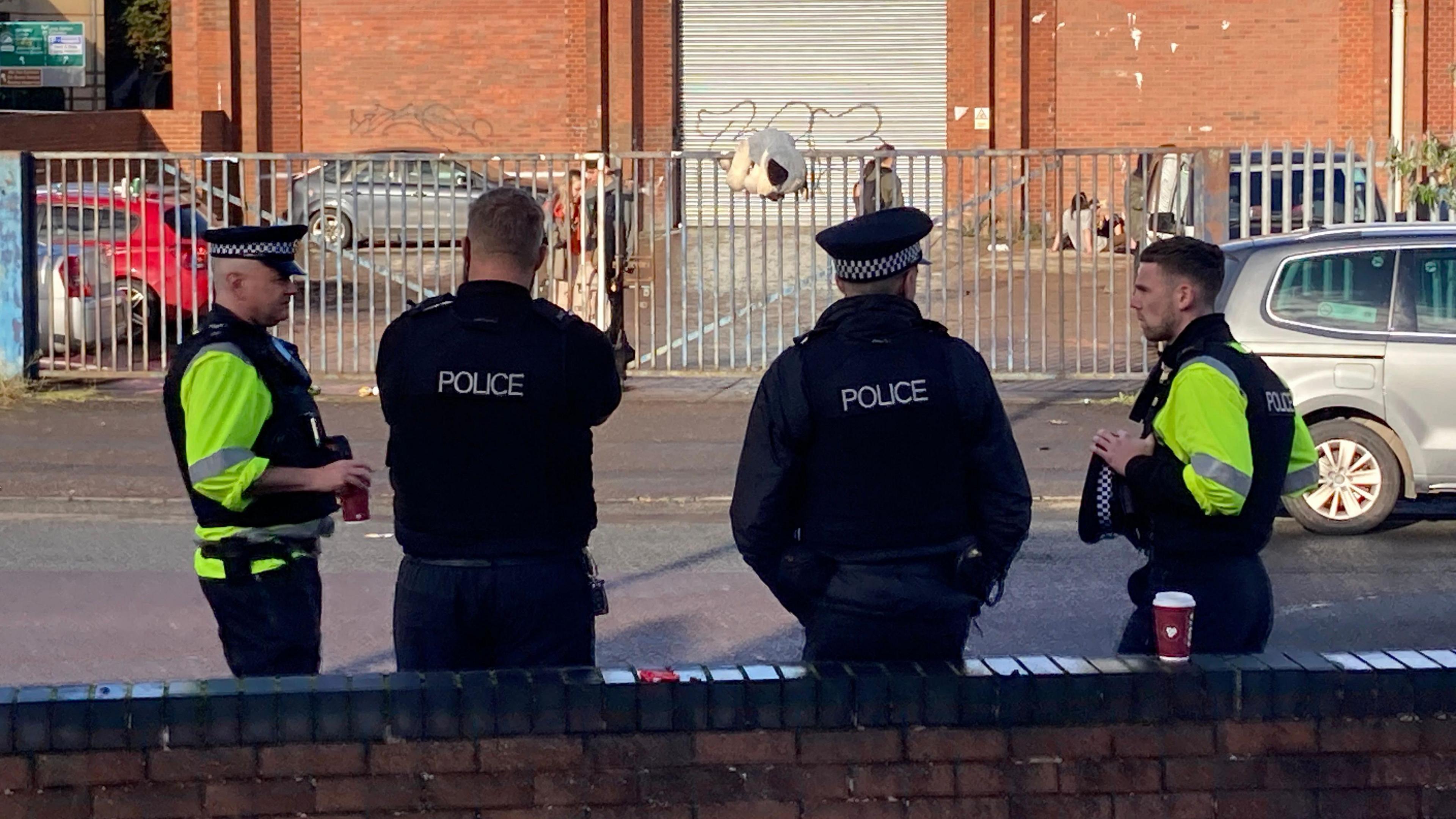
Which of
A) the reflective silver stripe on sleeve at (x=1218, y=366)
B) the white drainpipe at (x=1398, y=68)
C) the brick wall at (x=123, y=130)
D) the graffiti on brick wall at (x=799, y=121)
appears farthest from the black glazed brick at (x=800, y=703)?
the brick wall at (x=123, y=130)

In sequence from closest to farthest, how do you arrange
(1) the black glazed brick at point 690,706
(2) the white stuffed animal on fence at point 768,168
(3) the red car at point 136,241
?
(1) the black glazed brick at point 690,706
(2) the white stuffed animal on fence at point 768,168
(3) the red car at point 136,241

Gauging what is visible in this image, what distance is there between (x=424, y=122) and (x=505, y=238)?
26.9 meters

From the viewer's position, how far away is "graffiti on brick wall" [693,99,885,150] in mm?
30500

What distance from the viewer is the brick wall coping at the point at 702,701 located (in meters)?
3.94

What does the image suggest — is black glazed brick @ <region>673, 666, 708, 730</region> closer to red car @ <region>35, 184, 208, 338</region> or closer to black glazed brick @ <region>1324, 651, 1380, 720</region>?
black glazed brick @ <region>1324, 651, 1380, 720</region>

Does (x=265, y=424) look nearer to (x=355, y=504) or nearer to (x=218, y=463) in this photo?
(x=218, y=463)

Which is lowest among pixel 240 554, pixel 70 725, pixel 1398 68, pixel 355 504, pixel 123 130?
pixel 70 725

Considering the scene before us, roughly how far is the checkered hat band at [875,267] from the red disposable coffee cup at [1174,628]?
40.3 inches

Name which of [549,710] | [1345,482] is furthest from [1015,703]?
[1345,482]

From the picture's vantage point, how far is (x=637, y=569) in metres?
9.68

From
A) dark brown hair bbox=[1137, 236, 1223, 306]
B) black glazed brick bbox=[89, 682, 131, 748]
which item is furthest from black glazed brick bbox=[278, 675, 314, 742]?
dark brown hair bbox=[1137, 236, 1223, 306]

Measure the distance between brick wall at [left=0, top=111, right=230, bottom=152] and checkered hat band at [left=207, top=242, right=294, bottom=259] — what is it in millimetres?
26345

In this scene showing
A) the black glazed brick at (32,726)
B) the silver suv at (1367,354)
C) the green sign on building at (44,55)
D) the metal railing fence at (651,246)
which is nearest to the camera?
the black glazed brick at (32,726)

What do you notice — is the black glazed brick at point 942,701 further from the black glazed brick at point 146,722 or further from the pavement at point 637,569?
the pavement at point 637,569
